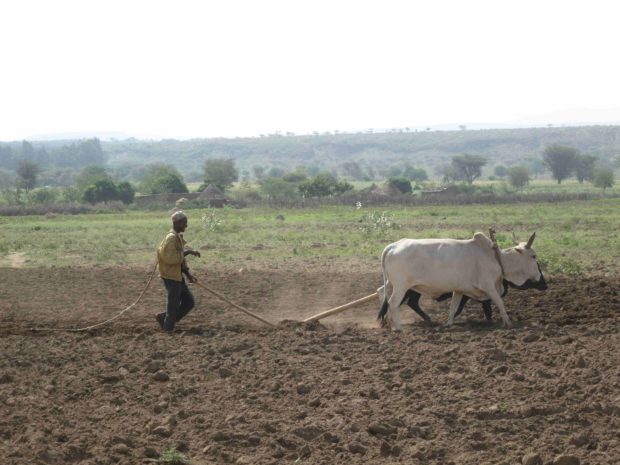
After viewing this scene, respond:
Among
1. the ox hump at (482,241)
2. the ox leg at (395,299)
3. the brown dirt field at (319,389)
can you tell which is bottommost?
the brown dirt field at (319,389)

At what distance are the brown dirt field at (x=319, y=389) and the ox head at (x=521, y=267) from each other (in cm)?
47

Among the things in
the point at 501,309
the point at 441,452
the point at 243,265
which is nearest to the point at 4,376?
the point at 441,452

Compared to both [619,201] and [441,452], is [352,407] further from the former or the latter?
[619,201]

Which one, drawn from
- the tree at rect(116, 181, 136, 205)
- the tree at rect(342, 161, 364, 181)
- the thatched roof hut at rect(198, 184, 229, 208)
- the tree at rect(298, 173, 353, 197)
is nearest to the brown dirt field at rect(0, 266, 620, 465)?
the thatched roof hut at rect(198, 184, 229, 208)

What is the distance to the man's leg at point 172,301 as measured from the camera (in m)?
12.0

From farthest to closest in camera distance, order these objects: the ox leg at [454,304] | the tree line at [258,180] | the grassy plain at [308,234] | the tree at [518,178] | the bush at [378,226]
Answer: the tree at [518,178] < the tree line at [258,180] < the bush at [378,226] < the grassy plain at [308,234] < the ox leg at [454,304]

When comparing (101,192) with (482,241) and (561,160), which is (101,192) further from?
(561,160)

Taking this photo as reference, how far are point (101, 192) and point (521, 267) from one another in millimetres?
46260

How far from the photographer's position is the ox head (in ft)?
40.5

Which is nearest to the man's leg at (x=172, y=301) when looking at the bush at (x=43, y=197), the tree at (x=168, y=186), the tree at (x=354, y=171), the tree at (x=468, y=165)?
the tree at (x=168, y=186)

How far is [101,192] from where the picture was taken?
56156 millimetres

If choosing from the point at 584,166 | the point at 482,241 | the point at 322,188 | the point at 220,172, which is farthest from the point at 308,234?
the point at 584,166

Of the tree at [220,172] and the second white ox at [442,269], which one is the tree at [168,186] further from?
the second white ox at [442,269]

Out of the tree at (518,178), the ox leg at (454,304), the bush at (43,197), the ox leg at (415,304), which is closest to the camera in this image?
the ox leg at (454,304)
